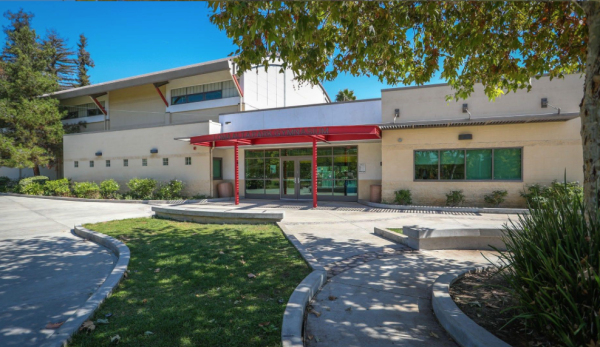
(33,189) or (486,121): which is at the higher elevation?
(486,121)

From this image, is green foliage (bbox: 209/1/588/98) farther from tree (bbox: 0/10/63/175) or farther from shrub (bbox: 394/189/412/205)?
tree (bbox: 0/10/63/175)

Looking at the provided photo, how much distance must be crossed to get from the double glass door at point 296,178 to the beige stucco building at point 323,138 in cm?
6

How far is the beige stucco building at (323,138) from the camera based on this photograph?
12984 mm

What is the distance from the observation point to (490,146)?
13.5m

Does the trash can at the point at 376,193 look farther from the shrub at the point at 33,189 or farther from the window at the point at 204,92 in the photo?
the shrub at the point at 33,189

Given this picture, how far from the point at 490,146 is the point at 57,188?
25.8 meters

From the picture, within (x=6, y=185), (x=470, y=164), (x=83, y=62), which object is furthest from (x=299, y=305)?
(x=83, y=62)

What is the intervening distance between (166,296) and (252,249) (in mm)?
2576

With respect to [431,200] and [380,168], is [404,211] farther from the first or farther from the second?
[380,168]

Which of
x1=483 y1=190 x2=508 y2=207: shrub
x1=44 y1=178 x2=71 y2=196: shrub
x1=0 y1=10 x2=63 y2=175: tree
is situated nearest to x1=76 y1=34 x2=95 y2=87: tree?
x1=0 y1=10 x2=63 y2=175: tree

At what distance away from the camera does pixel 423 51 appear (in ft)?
25.3

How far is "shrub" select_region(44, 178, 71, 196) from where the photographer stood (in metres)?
20.8

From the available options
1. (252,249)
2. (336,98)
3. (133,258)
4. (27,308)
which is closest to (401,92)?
(252,249)

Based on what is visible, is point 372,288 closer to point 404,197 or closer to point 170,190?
point 404,197
